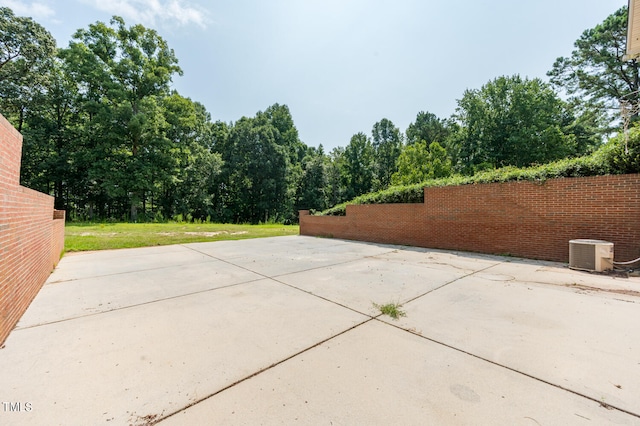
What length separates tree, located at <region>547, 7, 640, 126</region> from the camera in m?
16.6

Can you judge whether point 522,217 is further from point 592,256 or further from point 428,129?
point 428,129

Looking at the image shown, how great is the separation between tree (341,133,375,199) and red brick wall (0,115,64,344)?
101ft

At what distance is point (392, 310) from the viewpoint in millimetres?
3207

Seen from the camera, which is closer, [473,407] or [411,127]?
[473,407]

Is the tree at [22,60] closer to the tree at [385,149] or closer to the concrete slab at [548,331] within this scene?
the concrete slab at [548,331]

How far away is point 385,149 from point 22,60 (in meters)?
35.0

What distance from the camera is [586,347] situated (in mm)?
2311

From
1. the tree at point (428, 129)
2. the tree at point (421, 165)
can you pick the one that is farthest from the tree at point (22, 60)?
the tree at point (428, 129)

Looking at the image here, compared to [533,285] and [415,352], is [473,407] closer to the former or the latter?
[415,352]

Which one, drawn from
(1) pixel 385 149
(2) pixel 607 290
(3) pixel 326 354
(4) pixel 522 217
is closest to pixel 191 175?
(1) pixel 385 149

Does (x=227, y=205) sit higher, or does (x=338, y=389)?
(x=227, y=205)

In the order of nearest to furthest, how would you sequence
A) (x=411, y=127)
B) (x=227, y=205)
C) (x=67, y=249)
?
(x=67, y=249) → (x=227, y=205) → (x=411, y=127)

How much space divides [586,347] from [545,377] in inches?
33.2

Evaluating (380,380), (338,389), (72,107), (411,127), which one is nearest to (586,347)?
(380,380)
